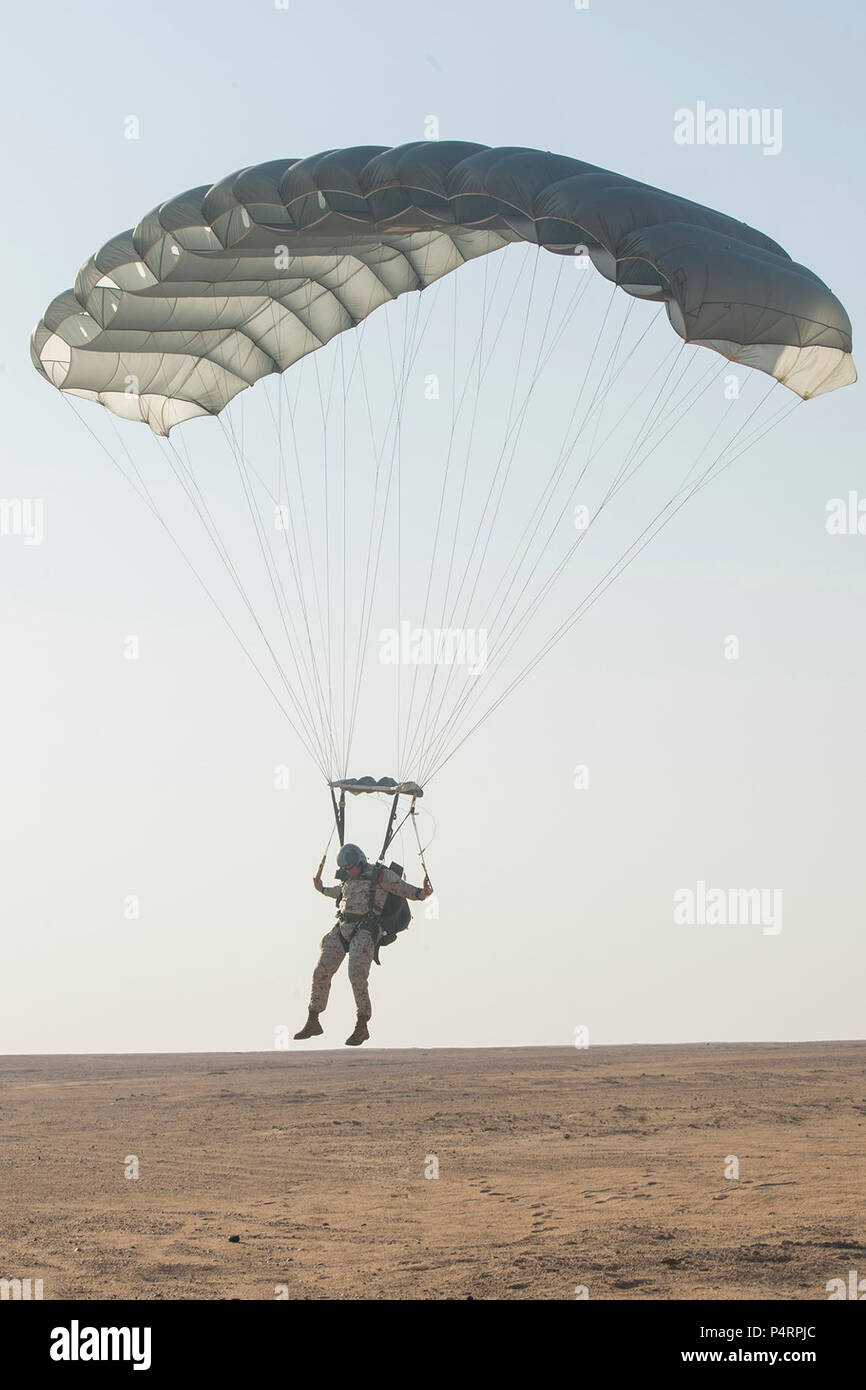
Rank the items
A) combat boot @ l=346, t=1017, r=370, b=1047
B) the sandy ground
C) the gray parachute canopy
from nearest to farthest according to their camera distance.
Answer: the gray parachute canopy, combat boot @ l=346, t=1017, r=370, b=1047, the sandy ground

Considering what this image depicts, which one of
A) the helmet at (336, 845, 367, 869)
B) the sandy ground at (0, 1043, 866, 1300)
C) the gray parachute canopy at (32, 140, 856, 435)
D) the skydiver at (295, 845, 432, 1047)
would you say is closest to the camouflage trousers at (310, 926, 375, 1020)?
the skydiver at (295, 845, 432, 1047)

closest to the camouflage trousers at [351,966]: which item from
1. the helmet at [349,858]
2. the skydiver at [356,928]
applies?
the skydiver at [356,928]

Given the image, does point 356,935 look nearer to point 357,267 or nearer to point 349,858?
point 349,858

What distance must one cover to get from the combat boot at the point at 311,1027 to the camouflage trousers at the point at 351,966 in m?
0.06

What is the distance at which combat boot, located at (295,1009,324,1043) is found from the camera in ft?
55.9

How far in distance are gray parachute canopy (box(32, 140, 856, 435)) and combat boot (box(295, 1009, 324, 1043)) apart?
756 centimetres

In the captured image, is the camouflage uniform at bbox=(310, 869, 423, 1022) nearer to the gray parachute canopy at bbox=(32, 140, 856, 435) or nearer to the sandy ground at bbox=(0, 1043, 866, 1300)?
the sandy ground at bbox=(0, 1043, 866, 1300)

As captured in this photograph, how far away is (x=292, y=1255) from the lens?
73.2 ft

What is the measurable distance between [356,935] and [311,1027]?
1.01 metres

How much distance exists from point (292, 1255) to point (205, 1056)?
37909 mm

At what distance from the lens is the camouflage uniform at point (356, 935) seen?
17094 mm

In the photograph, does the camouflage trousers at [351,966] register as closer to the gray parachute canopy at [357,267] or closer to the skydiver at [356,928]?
the skydiver at [356,928]

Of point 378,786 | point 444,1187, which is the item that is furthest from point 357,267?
point 444,1187
